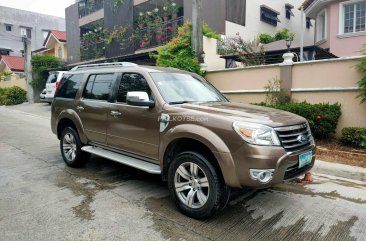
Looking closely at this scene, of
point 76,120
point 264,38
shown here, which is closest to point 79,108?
point 76,120

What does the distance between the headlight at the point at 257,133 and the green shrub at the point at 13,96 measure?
24.2 meters

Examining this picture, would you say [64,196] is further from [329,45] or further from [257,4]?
[257,4]

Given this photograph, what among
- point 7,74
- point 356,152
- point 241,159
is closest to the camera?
point 241,159

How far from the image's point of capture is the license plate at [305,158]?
371 centimetres

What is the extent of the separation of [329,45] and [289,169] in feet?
45.1

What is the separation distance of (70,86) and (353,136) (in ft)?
21.5

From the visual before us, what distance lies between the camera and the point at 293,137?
3.73 metres

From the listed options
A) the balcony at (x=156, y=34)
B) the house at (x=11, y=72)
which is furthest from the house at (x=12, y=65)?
the balcony at (x=156, y=34)

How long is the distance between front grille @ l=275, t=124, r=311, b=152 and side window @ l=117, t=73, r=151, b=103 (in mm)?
1983

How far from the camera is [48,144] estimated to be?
8398mm

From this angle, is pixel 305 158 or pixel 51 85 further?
pixel 51 85

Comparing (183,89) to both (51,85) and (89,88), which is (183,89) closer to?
(89,88)

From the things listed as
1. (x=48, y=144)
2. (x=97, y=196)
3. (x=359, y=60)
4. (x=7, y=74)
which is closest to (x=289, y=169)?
(x=97, y=196)

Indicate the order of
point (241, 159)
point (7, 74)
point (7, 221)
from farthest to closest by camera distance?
1. point (7, 74)
2. point (7, 221)
3. point (241, 159)
